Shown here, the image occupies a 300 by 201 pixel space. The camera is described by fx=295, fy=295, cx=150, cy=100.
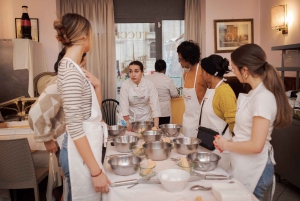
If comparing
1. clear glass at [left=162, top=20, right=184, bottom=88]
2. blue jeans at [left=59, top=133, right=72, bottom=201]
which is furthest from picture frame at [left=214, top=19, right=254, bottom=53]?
blue jeans at [left=59, top=133, right=72, bottom=201]

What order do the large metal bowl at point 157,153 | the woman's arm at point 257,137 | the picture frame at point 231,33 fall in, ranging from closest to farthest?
1. the woman's arm at point 257,137
2. the large metal bowl at point 157,153
3. the picture frame at point 231,33

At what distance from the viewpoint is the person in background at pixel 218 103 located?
7.02ft

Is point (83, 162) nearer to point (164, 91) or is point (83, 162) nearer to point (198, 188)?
point (198, 188)

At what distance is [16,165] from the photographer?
2.51m

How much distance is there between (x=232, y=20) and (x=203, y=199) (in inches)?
164

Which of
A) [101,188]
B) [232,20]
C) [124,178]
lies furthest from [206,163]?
[232,20]

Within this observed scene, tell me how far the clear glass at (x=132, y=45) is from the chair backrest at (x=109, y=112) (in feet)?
0.90

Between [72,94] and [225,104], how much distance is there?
118 cm

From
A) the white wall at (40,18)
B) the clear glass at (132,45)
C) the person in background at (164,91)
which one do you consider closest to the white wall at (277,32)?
the person in background at (164,91)

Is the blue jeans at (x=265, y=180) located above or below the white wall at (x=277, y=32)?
below

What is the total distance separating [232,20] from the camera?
4953 millimetres

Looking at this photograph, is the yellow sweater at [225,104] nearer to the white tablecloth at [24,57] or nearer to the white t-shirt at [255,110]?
the white t-shirt at [255,110]

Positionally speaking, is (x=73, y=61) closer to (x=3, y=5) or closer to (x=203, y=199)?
(x=203, y=199)

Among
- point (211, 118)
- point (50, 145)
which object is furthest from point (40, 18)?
point (211, 118)
